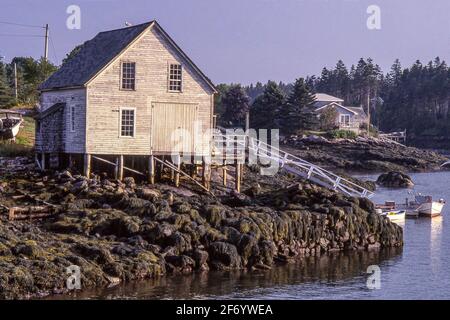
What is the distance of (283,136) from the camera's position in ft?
328

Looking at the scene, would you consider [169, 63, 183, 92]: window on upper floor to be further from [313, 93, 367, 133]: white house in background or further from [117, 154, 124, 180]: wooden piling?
[313, 93, 367, 133]: white house in background

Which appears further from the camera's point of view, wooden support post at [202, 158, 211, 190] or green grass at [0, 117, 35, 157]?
green grass at [0, 117, 35, 157]

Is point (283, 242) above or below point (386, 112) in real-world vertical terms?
below

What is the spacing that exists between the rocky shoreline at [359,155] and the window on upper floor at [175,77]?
49897 mm

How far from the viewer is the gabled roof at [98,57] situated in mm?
39781

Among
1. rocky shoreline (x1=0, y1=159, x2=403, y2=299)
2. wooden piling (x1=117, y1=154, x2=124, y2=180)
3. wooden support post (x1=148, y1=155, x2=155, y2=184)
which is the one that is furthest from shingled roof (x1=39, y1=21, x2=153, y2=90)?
wooden support post (x1=148, y1=155, x2=155, y2=184)

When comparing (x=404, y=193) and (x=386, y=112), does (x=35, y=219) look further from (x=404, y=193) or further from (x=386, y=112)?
(x=386, y=112)

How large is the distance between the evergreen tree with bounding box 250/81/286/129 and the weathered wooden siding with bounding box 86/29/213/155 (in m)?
59.0

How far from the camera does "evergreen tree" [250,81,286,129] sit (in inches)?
3957

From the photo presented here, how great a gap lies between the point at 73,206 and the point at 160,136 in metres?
8.66

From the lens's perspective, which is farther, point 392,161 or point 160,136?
point 392,161

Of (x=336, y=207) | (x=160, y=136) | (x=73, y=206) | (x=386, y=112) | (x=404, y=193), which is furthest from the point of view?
(x=386, y=112)

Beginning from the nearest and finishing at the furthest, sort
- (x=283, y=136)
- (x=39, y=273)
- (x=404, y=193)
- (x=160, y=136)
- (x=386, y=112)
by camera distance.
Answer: (x=39, y=273), (x=160, y=136), (x=404, y=193), (x=283, y=136), (x=386, y=112)

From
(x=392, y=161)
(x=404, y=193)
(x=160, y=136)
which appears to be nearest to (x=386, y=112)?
(x=392, y=161)
